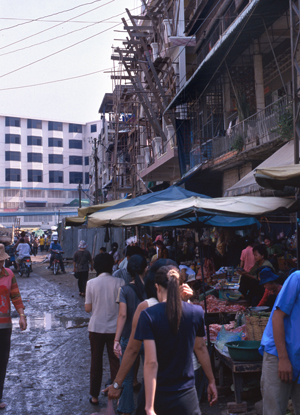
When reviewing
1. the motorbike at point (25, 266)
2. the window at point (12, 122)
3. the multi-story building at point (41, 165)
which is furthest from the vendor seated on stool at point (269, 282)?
the window at point (12, 122)

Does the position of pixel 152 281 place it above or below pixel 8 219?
below

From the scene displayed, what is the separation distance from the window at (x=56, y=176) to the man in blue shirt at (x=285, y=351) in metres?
77.9

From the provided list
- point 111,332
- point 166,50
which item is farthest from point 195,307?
Result: point 166,50

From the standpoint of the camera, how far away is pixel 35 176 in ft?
255

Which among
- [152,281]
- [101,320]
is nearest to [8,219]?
[101,320]

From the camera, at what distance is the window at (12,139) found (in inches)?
3002

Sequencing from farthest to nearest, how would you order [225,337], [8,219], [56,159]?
[56,159], [8,219], [225,337]

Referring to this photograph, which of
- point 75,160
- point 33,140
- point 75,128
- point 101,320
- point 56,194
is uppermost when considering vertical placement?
point 75,128

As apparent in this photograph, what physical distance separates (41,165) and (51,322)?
70221mm

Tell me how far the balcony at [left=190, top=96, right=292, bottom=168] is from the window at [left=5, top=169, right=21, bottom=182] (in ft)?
202

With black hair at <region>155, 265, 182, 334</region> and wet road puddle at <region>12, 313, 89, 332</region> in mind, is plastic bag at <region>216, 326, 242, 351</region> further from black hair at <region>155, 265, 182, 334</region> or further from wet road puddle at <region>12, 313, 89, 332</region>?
wet road puddle at <region>12, 313, 89, 332</region>

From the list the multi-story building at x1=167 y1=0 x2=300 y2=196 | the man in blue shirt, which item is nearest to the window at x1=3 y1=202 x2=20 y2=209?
the multi-story building at x1=167 y1=0 x2=300 y2=196

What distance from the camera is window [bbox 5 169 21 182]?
2992 inches

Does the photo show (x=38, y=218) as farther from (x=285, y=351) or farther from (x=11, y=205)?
(x=285, y=351)
